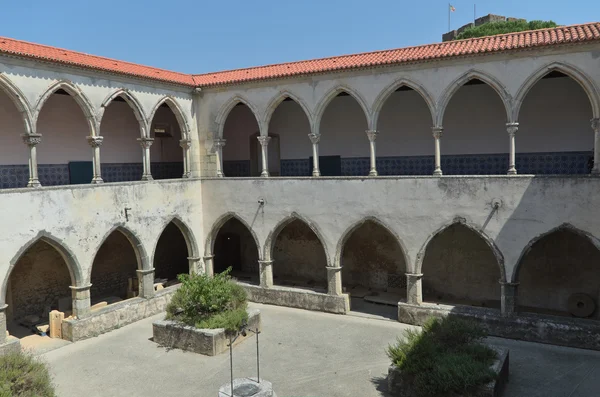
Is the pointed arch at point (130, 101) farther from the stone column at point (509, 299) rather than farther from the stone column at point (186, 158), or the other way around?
the stone column at point (509, 299)

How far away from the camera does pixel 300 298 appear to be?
49.7ft

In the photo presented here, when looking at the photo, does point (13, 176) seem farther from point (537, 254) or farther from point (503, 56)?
point (537, 254)

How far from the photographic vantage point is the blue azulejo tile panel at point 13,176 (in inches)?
523

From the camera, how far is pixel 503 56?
12117 mm

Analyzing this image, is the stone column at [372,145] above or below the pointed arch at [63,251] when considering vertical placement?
above

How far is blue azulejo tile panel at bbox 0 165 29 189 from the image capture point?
1329 cm

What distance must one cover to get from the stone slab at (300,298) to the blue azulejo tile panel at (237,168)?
458 cm

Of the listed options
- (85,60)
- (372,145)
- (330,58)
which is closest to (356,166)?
(372,145)

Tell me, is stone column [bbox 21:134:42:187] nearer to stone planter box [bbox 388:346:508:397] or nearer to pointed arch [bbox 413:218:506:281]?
stone planter box [bbox 388:346:508:397]

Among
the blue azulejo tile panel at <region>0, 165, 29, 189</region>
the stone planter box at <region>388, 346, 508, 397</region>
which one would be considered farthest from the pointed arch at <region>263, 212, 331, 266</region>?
the blue azulejo tile panel at <region>0, 165, 29, 189</region>

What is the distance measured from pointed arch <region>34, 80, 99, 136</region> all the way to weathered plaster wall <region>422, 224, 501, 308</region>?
10.5 meters

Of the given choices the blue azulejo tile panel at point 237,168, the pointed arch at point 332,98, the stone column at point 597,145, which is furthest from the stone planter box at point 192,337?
the stone column at point 597,145

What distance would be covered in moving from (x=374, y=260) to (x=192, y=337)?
7.39 m

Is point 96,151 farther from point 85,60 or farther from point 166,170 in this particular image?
point 166,170
